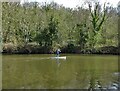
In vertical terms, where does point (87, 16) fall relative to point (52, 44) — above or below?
above

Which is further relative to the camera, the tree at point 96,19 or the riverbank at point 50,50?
the tree at point 96,19

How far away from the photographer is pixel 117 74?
26422mm

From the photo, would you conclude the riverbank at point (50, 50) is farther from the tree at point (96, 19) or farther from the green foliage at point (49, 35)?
the tree at point (96, 19)

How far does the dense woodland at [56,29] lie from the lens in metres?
52.4

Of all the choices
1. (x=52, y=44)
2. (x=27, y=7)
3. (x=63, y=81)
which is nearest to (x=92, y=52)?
(x=52, y=44)

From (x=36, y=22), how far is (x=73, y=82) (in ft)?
116

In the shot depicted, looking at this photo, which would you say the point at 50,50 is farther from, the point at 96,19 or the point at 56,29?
the point at 96,19

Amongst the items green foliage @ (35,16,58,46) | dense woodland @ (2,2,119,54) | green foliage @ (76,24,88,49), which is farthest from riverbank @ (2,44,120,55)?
green foliage @ (35,16,58,46)

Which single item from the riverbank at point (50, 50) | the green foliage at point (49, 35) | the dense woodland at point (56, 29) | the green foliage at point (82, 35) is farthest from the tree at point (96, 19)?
the green foliage at point (49, 35)

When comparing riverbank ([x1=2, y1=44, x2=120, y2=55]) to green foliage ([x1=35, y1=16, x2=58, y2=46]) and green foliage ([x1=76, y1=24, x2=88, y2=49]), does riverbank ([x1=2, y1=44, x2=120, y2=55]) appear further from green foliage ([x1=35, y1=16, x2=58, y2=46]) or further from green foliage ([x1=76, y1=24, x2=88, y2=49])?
green foliage ([x1=35, y1=16, x2=58, y2=46])

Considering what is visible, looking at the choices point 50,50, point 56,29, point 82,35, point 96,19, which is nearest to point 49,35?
point 56,29

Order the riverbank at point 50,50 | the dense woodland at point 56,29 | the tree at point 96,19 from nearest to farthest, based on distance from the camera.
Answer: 1. the riverbank at point 50,50
2. the dense woodland at point 56,29
3. the tree at point 96,19

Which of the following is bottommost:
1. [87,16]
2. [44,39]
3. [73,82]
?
[73,82]

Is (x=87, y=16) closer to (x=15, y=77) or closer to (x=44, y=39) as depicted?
(x=44, y=39)
